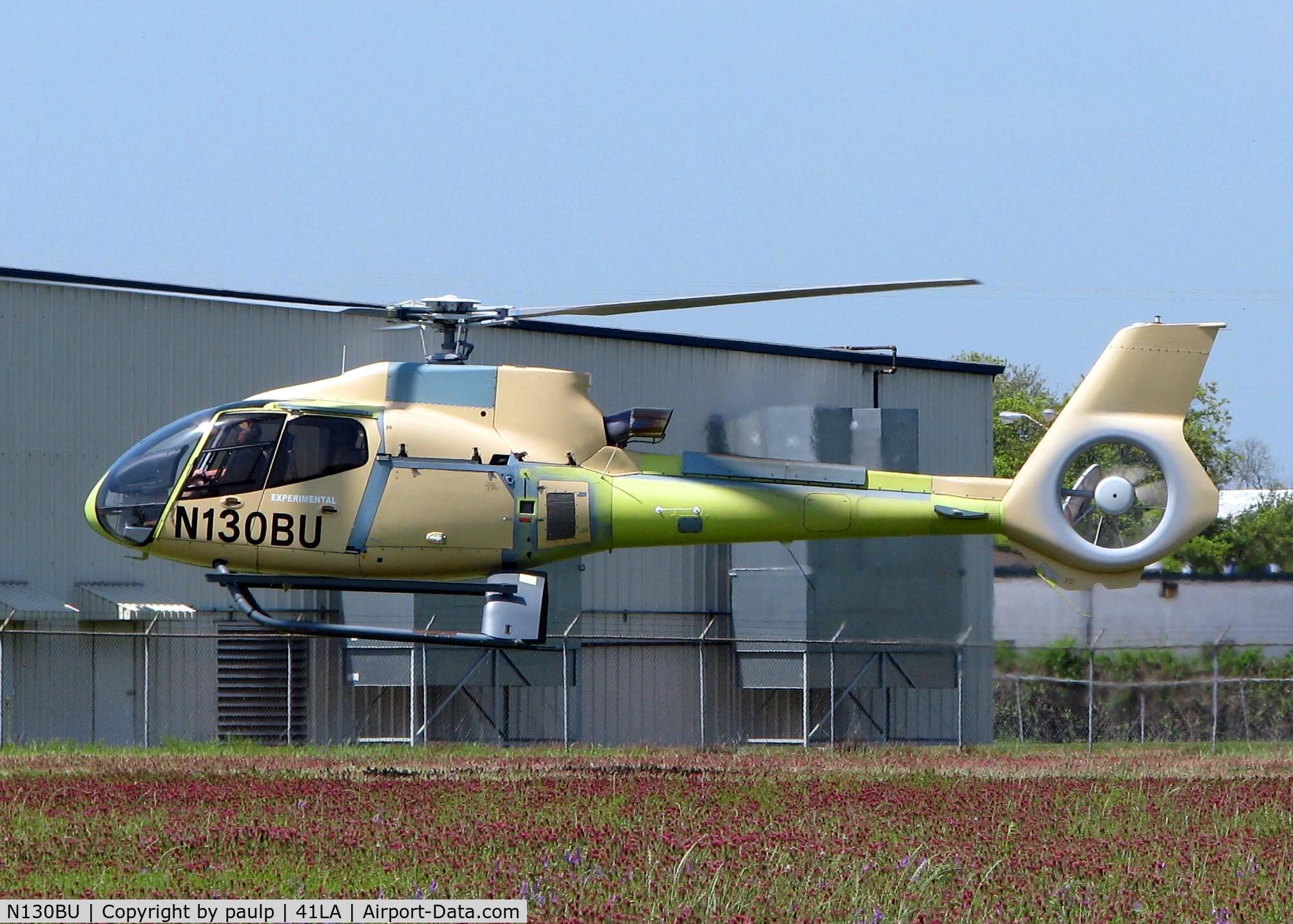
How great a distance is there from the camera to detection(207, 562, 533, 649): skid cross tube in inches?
751

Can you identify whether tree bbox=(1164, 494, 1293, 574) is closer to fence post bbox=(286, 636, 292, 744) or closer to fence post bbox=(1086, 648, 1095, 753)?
fence post bbox=(1086, 648, 1095, 753)

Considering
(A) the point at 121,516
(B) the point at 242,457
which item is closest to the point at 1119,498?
(B) the point at 242,457

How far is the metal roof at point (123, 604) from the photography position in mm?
29125

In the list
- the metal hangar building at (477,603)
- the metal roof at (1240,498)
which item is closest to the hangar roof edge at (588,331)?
the metal hangar building at (477,603)

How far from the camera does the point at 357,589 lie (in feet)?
→ 63.8

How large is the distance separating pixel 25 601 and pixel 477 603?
313 inches

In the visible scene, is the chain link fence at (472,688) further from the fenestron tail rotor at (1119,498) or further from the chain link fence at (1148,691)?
the fenestron tail rotor at (1119,498)

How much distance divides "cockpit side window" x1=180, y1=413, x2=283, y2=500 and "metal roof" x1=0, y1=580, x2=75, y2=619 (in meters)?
10.2

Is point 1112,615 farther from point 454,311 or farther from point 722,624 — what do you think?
point 454,311

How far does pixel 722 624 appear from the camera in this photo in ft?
118

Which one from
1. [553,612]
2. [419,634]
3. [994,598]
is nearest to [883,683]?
[994,598]

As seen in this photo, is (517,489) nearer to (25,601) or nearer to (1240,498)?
(25,601)

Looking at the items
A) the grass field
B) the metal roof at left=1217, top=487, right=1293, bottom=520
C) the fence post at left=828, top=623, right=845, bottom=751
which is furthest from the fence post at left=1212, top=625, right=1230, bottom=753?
the metal roof at left=1217, top=487, right=1293, bottom=520

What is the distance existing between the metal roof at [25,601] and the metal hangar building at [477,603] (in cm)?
7
